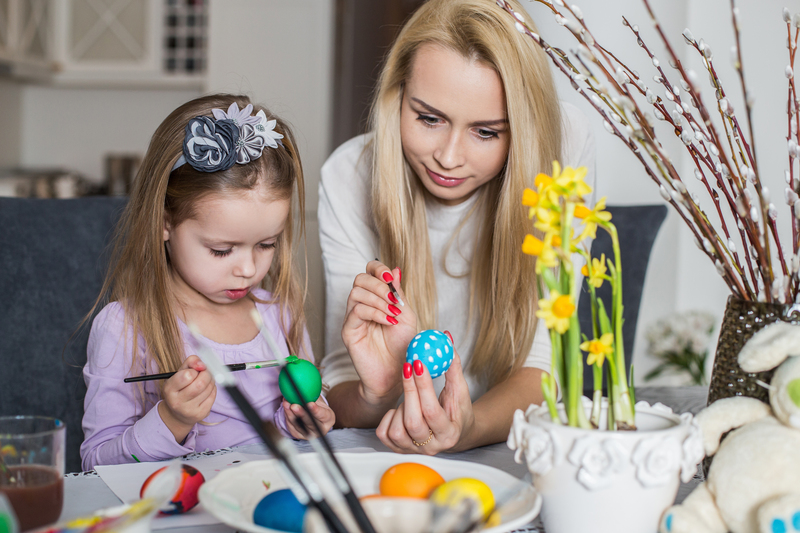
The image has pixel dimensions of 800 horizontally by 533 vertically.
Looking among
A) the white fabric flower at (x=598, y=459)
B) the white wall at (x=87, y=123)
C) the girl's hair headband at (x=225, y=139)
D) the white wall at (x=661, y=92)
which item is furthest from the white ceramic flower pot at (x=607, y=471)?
the white wall at (x=87, y=123)

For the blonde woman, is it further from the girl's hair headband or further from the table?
the girl's hair headband

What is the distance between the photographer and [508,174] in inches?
50.6

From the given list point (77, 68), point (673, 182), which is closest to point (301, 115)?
point (77, 68)

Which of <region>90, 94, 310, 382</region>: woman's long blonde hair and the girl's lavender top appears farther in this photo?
<region>90, 94, 310, 382</region>: woman's long blonde hair

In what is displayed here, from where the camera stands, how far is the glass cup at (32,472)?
58cm

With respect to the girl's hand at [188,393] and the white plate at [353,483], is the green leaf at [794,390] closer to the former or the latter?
the white plate at [353,483]

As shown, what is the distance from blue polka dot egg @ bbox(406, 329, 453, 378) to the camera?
97 centimetres

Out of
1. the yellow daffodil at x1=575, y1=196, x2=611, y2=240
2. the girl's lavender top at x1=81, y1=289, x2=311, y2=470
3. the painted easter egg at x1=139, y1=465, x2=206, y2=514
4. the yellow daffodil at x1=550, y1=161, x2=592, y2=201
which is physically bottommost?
the girl's lavender top at x1=81, y1=289, x2=311, y2=470

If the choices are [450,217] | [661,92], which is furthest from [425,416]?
[661,92]

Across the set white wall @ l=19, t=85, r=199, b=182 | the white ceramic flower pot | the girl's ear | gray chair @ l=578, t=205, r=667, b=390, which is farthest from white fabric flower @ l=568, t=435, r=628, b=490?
white wall @ l=19, t=85, r=199, b=182

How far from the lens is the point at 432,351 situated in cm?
97

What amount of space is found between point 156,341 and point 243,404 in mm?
790

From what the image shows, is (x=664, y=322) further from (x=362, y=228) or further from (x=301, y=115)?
(x=301, y=115)

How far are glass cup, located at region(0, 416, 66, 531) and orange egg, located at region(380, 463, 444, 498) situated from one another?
0.29 meters
